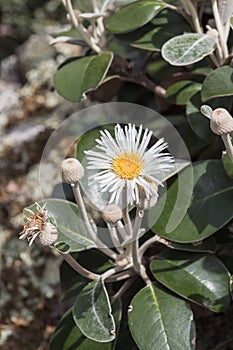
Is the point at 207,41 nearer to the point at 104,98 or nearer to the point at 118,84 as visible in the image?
the point at 118,84

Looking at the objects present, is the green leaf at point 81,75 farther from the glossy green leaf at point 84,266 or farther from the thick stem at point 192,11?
the glossy green leaf at point 84,266

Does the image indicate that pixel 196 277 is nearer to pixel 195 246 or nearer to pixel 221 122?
pixel 195 246

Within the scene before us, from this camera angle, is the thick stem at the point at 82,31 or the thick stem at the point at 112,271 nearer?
the thick stem at the point at 112,271

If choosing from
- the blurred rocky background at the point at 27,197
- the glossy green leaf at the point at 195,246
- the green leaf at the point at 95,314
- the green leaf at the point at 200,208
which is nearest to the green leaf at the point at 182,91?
the green leaf at the point at 200,208

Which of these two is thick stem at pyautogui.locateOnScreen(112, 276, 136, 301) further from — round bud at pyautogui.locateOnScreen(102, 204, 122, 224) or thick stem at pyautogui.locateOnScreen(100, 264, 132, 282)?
round bud at pyautogui.locateOnScreen(102, 204, 122, 224)

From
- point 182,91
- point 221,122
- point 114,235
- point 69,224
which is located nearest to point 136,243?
point 114,235

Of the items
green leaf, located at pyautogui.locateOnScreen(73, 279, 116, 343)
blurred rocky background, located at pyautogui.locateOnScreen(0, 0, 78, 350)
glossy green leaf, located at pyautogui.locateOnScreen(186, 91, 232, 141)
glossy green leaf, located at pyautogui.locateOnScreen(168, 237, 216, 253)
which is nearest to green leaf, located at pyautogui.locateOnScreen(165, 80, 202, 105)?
glossy green leaf, located at pyautogui.locateOnScreen(186, 91, 232, 141)

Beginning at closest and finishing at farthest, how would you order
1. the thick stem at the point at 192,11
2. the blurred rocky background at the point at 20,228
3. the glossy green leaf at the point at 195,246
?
the glossy green leaf at the point at 195,246, the thick stem at the point at 192,11, the blurred rocky background at the point at 20,228
